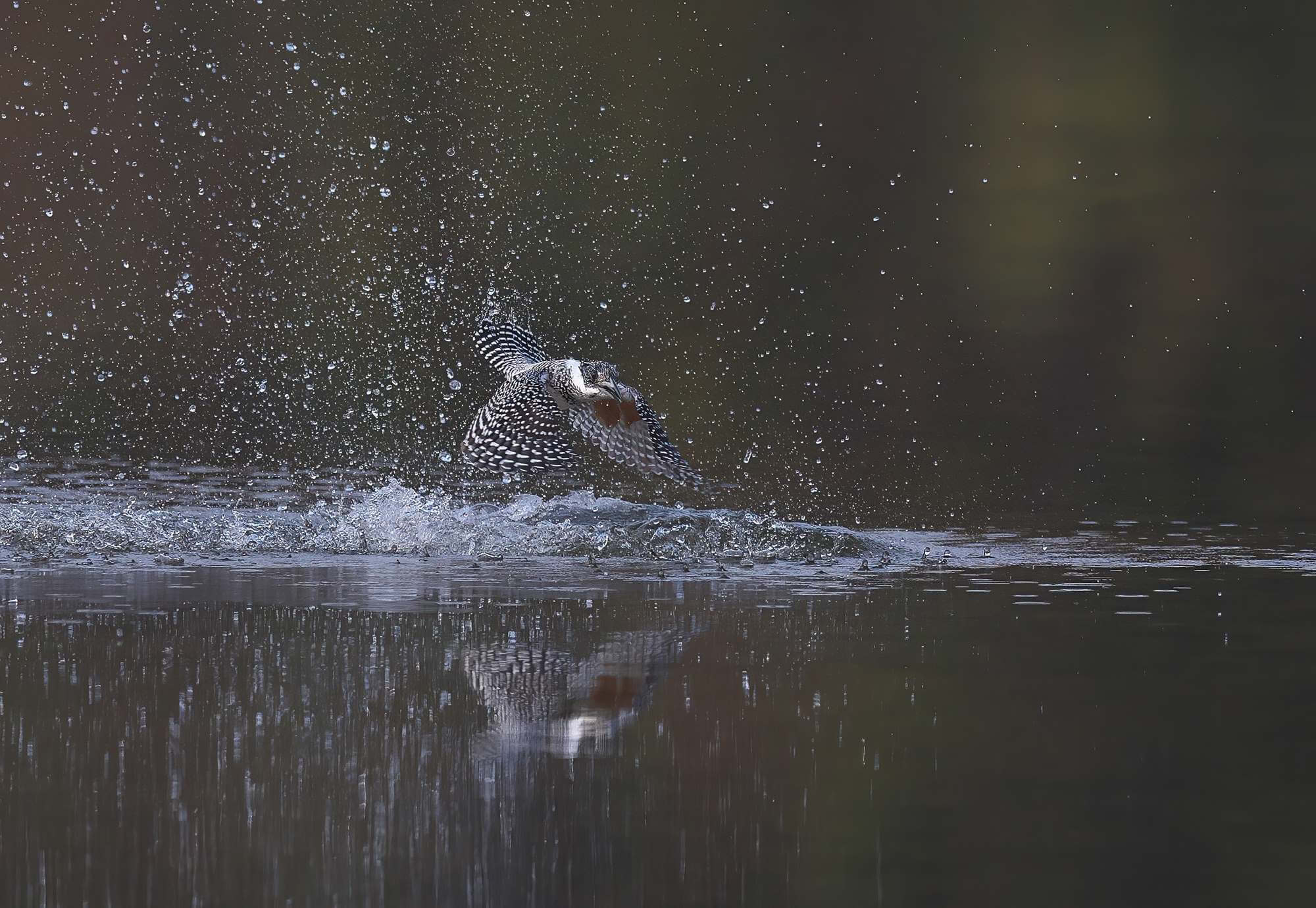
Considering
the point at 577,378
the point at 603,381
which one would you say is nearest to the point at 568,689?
the point at 603,381

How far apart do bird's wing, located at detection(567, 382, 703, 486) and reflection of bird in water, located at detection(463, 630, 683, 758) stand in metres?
2.24

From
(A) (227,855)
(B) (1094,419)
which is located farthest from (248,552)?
(B) (1094,419)

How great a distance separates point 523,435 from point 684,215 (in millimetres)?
12271

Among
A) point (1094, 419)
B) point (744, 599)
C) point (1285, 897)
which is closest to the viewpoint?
point (1285, 897)

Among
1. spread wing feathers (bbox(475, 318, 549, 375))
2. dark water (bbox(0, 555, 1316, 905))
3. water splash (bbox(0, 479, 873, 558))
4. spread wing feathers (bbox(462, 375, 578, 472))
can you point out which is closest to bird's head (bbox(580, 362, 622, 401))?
spread wing feathers (bbox(462, 375, 578, 472))

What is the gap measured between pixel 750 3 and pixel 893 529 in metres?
16.0

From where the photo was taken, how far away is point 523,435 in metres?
7.90

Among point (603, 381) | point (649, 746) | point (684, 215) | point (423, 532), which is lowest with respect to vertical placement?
point (649, 746)

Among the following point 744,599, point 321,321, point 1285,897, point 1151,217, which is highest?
point 1151,217

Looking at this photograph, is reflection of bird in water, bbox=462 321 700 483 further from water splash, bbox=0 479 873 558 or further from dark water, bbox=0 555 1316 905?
Result: dark water, bbox=0 555 1316 905

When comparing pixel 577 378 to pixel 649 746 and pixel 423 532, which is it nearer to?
pixel 423 532

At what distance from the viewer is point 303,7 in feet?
73.4

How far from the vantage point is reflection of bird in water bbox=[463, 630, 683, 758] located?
405cm

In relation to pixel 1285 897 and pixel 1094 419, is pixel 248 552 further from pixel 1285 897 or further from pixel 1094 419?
pixel 1094 419
